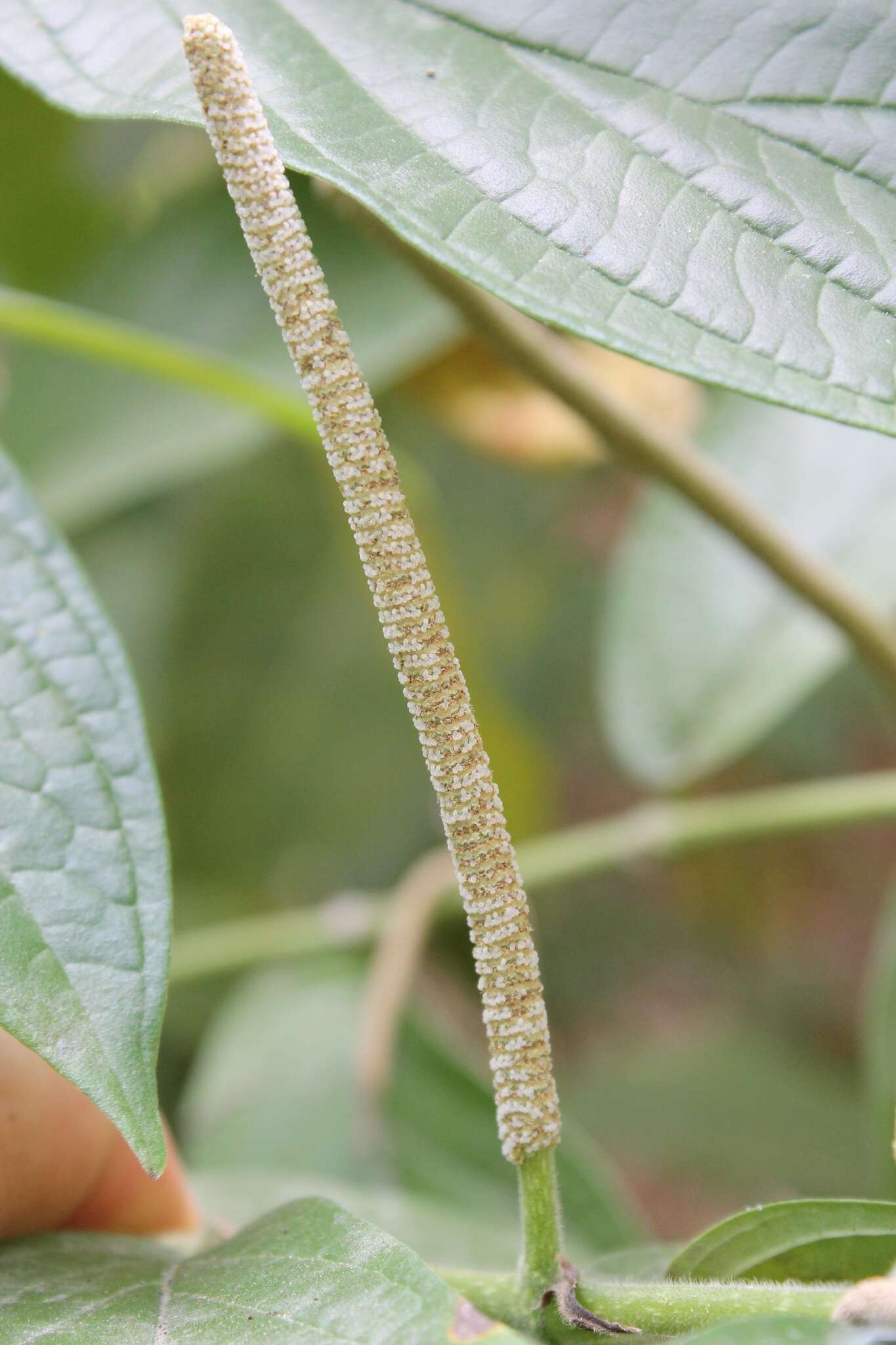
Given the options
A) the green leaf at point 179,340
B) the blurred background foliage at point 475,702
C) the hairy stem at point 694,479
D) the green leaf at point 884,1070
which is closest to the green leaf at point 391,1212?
the blurred background foliage at point 475,702

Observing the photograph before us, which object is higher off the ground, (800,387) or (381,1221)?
(800,387)

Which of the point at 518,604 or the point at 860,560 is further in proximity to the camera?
the point at 518,604

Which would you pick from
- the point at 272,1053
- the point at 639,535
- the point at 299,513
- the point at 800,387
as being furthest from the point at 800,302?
the point at 299,513

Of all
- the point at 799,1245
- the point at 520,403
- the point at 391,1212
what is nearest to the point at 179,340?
the point at 520,403

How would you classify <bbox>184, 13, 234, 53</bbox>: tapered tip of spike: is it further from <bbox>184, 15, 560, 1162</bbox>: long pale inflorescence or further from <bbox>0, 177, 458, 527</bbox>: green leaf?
<bbox>0, 177, 458, 527</bbox>: green leaf

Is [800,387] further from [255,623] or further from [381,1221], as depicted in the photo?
[255,623]

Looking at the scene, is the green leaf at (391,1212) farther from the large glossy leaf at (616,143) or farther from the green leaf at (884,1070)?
the large glossy leaf at (616,143)

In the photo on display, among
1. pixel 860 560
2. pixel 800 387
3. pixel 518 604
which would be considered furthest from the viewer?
pixel 518 604

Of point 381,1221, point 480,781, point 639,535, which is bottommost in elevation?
point 381,1221
